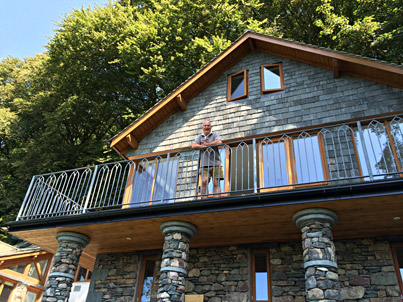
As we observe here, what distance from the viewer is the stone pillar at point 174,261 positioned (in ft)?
21.0

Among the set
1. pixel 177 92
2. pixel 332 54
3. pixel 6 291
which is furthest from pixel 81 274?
pixel 332 54

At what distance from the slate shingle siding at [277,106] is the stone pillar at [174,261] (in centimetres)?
347

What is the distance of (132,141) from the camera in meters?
10.6

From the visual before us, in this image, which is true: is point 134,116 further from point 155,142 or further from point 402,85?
point 402,85

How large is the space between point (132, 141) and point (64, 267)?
4307 mm

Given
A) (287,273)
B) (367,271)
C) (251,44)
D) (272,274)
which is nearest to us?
(367,271)

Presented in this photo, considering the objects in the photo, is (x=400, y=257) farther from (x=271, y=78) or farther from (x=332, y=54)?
(x=271, y=78)

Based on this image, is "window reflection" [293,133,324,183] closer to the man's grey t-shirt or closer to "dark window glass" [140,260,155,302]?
the man's grey t-shirt

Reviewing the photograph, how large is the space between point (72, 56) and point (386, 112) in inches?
650

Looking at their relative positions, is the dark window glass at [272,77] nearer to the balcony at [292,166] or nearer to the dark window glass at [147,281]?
the balcony at [292,166]

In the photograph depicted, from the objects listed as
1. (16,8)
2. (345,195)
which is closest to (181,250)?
(345,195)

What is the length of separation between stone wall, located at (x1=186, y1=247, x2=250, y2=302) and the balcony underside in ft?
0.86

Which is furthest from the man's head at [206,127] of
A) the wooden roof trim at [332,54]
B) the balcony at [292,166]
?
the wooden roof trim at [332,54]

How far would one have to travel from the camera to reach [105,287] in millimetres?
9141
